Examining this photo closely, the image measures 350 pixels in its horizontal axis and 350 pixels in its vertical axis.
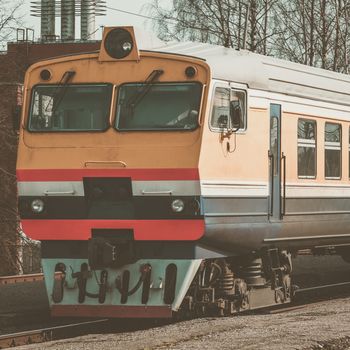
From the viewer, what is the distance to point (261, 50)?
36906 millimetres

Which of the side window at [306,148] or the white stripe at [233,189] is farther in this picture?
the side window at [306,148]

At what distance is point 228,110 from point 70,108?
6.11 ft

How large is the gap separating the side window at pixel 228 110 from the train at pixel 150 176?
0.02 metres

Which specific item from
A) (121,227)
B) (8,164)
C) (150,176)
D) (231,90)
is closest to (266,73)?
(231,90)

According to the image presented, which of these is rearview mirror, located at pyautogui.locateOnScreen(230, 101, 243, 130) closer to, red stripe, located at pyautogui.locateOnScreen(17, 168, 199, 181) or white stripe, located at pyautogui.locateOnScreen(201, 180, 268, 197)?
white stripe, located at pyautogui.locateOnScreen(201, 180, 268, 197)

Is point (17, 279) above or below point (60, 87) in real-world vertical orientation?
below

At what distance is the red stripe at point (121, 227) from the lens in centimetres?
1159

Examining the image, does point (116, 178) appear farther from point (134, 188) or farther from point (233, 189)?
point (233, 189)

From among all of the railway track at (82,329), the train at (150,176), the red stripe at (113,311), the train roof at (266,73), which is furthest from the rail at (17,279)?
the train roof at (266,73)

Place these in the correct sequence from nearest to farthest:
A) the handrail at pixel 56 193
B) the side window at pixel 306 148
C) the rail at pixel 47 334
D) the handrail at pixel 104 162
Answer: the rail at pixel 47 334, the handrail at pixel 104 162, the handrail at pixel 56 193, the side window at pixel 306 148

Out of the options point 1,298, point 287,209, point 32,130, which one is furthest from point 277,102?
point 1,298

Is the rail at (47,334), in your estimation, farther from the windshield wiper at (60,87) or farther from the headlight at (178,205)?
the windshield wiper at (60,87)

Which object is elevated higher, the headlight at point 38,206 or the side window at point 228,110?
the side window at point 228,110

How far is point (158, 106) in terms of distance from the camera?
38.9 feet
